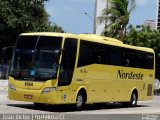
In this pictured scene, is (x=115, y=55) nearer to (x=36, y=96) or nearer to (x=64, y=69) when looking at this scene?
(x=64, y=69)

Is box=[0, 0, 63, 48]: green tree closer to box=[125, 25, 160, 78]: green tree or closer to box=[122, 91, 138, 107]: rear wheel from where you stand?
box=[125, 25, 160, 78]: green tree

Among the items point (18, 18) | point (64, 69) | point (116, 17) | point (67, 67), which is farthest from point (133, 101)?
point (18, 18)

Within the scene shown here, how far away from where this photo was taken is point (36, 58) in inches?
818

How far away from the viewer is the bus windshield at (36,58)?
Result: 812 inches

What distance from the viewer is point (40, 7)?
54656 millimetres

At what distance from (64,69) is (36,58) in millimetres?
1166

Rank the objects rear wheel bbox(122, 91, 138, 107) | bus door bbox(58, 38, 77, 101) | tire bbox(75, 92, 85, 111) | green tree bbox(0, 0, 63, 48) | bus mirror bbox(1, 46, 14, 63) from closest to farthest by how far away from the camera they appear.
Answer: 1. bus door bbox(58, 38, 77, 101)
2. bus mirror bbox(1, 46, 14, 63)
3. tire bbox(75, 92, 85, 111)
4. rear wheel bbox(122, 91, 138, 107)
5. green tree bbox(0, 0, 63, 48)

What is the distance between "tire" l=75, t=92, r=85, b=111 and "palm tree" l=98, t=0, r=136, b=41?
2223 cm

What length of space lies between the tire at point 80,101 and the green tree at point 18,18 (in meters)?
28.8

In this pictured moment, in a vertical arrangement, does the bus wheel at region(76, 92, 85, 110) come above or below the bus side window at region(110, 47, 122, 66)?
below

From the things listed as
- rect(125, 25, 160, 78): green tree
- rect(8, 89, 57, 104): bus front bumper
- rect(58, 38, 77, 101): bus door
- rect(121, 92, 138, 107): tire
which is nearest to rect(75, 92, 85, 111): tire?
rect(58, 38, 77, 101): bus door

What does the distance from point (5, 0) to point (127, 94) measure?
26751 millimetres

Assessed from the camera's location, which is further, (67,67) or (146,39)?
(146,39)

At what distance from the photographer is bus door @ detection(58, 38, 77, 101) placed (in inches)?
825
